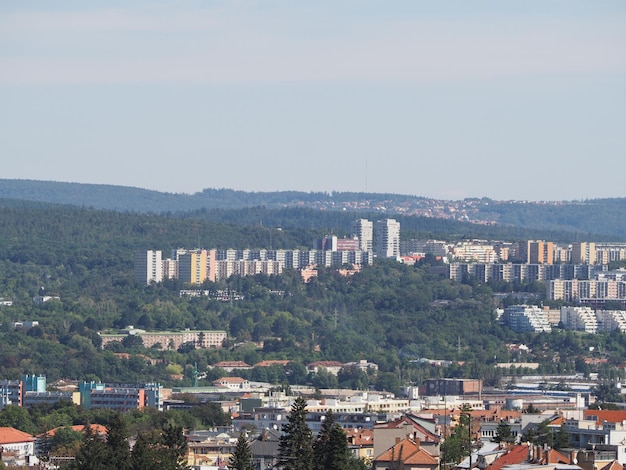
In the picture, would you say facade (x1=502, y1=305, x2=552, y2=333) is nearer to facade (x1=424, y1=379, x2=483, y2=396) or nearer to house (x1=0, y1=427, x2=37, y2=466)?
facade (x1=424, y1=379, x2=483, y2=396)

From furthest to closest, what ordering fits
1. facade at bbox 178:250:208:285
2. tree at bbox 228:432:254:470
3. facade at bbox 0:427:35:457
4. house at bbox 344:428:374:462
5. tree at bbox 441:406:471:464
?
facade at bbox 178:250:208:285
facade at bbox 0:427:35:457
house at bbox 344:428:374:462
tree at bbox 441:406:471:464
tree at bbox 228:432:254:470

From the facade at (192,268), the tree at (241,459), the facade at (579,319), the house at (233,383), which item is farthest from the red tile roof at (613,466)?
the facade at (192,268)

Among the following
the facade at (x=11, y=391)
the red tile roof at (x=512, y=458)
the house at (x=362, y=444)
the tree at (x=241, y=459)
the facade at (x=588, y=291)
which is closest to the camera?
the red tile roof at (x=512, y=458)

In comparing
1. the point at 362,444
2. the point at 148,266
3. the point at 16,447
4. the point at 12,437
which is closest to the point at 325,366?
the point at 148,266

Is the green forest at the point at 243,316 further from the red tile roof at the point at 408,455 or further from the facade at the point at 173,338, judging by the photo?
the red tile roof at the point at 408,455

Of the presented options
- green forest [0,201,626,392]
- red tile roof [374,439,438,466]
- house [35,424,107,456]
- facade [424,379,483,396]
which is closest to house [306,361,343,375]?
green forest [0,201,626,392]

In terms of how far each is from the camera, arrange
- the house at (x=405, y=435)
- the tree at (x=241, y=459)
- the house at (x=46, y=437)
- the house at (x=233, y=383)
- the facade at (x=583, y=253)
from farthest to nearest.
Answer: the facade at (x=583, y=253), the house at (x=233, y=383), the house at (x=46, y=437), the house at (x=405, y=435), the tree at (x=241, y=459)
